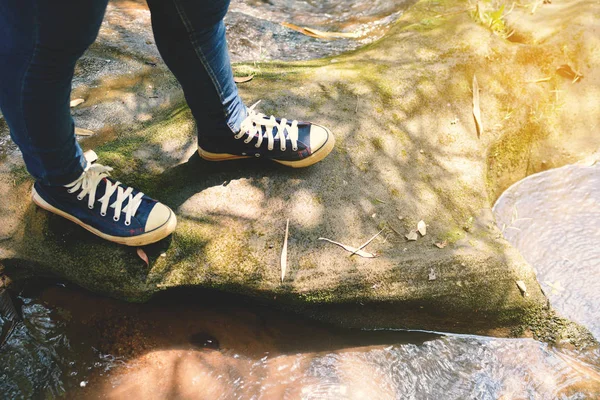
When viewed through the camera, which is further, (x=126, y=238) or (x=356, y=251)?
(x=356, y=251)

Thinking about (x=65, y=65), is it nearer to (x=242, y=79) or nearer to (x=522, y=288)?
(x=242, y=79)

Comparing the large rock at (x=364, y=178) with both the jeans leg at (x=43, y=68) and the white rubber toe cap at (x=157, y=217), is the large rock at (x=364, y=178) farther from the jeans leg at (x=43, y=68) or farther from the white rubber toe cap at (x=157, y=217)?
the jeans leg at (x=43, y=68)

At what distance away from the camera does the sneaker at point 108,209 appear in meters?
1.85

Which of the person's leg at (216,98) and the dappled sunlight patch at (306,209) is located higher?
the person's leg at (216,98)

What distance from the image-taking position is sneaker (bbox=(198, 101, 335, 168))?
2109mm

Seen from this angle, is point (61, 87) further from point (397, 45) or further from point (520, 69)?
point (520, 69)

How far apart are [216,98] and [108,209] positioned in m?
0.61

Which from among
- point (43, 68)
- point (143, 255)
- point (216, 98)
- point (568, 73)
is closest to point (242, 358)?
point (143, 255)

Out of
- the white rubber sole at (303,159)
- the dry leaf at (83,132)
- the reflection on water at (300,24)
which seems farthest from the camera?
the reflection on water at (300,24)

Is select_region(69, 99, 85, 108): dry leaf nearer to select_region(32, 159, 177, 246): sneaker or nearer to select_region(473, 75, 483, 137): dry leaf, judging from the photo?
select_region(32, 159, 177, 246): sneaker

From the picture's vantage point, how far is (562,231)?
8.64 feet

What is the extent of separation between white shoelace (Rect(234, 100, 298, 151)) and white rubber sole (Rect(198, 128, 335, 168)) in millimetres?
86

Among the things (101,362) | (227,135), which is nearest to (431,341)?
(227,135)

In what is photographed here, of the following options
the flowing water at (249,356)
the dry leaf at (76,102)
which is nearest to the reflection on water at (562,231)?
the flowing water at (249,356)
